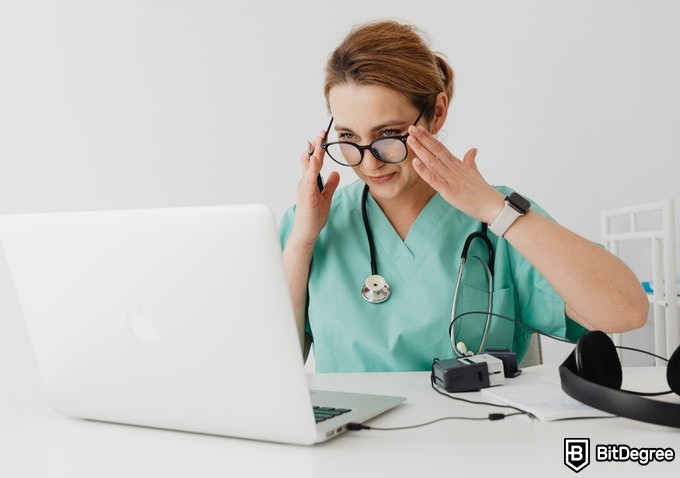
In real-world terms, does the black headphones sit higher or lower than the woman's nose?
lower

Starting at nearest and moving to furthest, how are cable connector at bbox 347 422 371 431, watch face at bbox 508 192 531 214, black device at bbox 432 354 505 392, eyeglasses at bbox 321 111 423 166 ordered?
cable connector at bbox 347 422 371 431 < black device at bbox 432 354 505 392 < watch face at bbox 508 192 531 214 < eyeglasses at bbox 321 111 423 166

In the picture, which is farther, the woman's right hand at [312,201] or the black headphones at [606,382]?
the woman's right hand at [312,201]

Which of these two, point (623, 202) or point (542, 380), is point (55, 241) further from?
point (623, 202)

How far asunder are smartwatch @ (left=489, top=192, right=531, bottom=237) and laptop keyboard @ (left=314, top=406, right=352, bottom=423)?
0.48 metres

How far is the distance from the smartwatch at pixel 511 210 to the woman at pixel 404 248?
0.02 meters

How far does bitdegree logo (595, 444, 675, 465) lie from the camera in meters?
0.70

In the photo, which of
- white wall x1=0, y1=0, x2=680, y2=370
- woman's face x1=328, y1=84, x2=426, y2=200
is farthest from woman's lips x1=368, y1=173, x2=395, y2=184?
white wall x1=0, y1=0, x2=680, y2=370

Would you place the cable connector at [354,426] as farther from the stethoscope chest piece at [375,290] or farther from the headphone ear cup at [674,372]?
the stethoscope chest piece at [375,290]

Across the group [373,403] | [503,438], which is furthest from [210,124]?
[503,438]

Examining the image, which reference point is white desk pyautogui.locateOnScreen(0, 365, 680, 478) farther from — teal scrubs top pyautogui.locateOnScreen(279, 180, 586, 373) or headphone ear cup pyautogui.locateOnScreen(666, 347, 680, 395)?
teal scrubs top pyautogui.locateOnScreen(279, 180, 586, 373)

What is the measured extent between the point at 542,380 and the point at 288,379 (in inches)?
21.1

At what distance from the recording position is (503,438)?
774mm

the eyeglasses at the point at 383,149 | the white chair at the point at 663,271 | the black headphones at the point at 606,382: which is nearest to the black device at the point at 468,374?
the black headphones at the point at 606,382

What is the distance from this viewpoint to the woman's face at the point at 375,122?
1342mm
